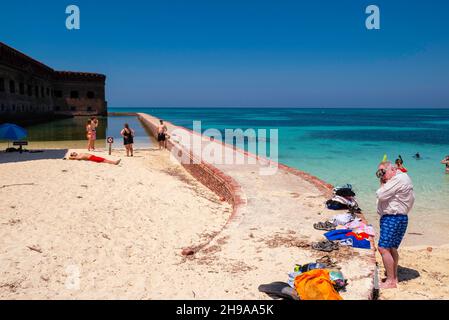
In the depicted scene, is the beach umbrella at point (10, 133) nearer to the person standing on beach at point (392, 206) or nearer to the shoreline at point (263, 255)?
the shoreline at point (263, 255)

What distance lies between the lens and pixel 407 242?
7523 millimetres

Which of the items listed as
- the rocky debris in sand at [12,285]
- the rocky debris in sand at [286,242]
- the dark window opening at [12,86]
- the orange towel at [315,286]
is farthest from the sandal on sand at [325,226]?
the dark window opening at [12,86]

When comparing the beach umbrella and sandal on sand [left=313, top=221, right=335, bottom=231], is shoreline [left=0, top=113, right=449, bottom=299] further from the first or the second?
the beach umbrella

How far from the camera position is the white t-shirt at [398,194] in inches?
171

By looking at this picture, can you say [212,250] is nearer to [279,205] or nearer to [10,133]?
[279,205]

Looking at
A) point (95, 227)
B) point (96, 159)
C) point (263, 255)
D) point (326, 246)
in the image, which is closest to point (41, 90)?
point (96, 159)

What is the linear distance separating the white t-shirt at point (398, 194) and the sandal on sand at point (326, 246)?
48.0 inches

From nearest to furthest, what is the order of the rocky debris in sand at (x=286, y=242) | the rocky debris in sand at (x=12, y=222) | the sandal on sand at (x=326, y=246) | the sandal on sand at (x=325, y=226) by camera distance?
1. the sandal on sand at (x=326, y=246)
2. the rocky debris in sand at (x=286, y=242)
3. the sandal on sand at (x=325, y=226)
4. the rocky debris in sand at (x=12, y=222)

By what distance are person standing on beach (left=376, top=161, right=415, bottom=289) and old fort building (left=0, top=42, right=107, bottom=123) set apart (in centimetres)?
2822

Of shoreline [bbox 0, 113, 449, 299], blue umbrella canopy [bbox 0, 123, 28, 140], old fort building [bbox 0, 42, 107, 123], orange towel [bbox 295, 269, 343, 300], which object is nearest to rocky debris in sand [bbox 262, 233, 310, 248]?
shoreline [bbox 0, 113, 449, 299]
